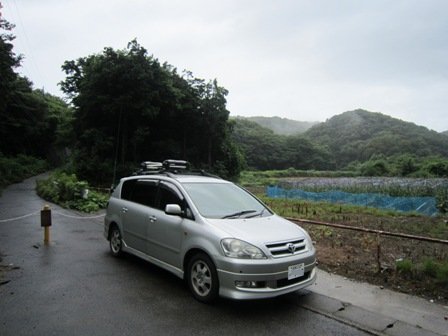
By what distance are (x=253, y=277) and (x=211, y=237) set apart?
0.74 meters

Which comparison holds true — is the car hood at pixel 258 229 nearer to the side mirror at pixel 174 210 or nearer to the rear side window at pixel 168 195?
the side mirror at pixel 174 210

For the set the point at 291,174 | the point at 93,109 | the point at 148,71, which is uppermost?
the point at 148,71

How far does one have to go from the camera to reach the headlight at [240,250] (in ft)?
13.8

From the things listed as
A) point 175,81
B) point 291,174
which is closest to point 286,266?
Answer: point 175,81

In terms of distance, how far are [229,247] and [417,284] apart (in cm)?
341

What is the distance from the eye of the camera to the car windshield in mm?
5058

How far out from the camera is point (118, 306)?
4.42m

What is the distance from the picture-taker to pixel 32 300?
456 centimetres

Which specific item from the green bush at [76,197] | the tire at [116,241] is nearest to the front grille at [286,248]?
the tire at [116,241]

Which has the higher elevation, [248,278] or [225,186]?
[225,186]

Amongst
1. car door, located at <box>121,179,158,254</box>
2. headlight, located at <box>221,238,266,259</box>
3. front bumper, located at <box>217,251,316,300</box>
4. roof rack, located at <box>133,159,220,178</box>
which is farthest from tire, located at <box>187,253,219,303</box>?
roof rack, located at <box>133,159,220,178</box>

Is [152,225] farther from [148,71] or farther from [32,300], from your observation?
[148,71]

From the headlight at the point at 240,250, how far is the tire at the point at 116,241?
3067mm

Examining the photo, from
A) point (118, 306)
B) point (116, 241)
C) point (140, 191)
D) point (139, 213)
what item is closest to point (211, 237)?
point (118, 306)
